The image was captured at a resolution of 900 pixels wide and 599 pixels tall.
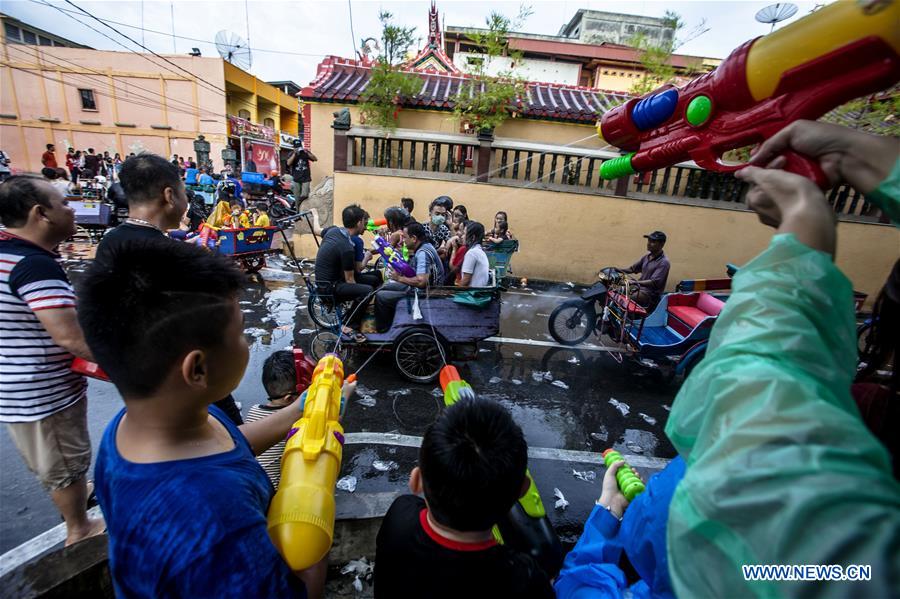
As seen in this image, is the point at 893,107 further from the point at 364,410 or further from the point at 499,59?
the point at 364,410

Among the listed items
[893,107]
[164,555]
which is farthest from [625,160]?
[893,107]

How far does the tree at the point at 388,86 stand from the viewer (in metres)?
8.34

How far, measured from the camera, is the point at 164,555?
0.86 m

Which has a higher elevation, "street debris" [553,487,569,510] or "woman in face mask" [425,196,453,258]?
"woman in face mask" [425,196,453,258]

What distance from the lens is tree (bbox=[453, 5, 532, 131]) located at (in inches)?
332

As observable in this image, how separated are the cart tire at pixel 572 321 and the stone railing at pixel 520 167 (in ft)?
13.8

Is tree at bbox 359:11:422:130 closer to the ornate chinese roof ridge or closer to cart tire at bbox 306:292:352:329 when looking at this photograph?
the ornate chinese roof ridge

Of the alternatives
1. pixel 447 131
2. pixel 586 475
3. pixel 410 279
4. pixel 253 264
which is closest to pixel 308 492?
pixel 586 475

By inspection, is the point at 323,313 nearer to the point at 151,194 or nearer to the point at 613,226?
the point at 151,194

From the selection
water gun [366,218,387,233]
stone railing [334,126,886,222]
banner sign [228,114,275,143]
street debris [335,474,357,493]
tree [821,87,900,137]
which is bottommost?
street debris [335,474,357,493]

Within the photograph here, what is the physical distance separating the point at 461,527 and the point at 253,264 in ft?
27.7

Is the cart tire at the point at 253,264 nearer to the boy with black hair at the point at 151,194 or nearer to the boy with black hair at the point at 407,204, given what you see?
the boy with black hair at the point at 407,204

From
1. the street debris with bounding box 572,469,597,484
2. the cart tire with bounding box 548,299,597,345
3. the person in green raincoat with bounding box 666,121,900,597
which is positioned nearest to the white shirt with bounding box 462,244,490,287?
the cart tire with bounding box 548,299,597,345

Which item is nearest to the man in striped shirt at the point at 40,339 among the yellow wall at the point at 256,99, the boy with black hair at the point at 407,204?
the boy with black hair at the point at 407,204
